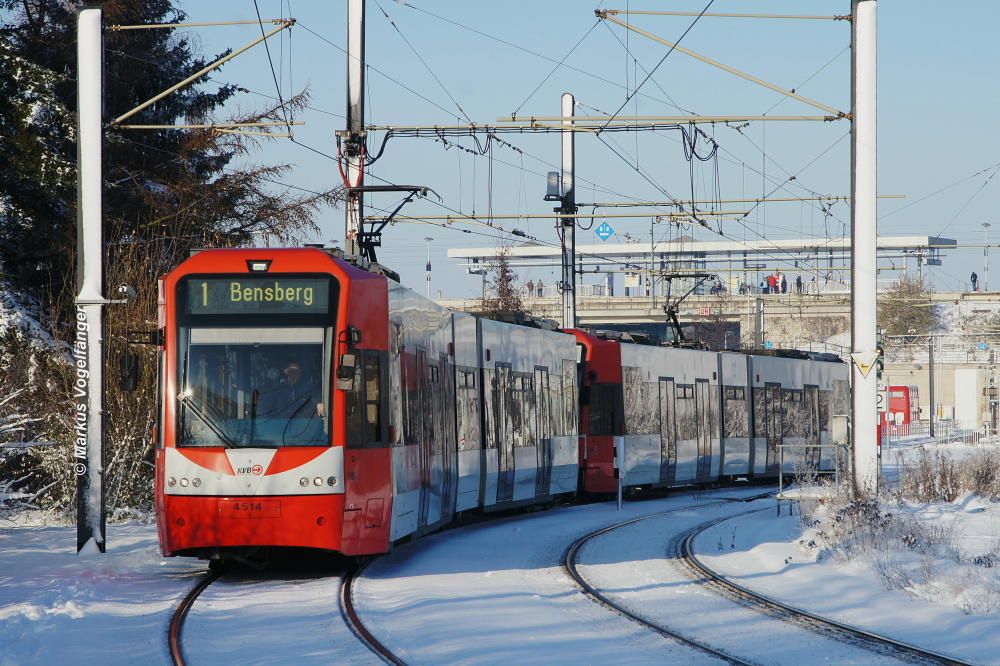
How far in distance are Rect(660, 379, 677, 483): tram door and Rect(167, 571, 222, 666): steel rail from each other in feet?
46.2

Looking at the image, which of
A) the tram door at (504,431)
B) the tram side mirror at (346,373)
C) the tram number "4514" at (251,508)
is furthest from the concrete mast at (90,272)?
the tram door at (504,431)

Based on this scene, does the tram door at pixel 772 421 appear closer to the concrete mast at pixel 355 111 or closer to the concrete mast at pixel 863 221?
the concrete mast at pixel 863 221

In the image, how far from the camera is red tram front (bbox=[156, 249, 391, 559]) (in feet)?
41.1

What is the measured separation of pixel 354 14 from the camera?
21672 mm

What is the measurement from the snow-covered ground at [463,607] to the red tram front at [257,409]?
626 millimetres

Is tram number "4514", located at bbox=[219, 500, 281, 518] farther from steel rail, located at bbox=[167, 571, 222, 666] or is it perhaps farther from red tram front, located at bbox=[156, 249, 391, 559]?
steel rail, located at bbox=[167, 571, 222, 666]

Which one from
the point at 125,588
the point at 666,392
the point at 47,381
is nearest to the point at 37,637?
the point at 125,588

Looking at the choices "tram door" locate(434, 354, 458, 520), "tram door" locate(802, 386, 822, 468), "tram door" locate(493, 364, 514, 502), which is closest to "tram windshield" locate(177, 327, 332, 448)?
"tram door" locate(434, 354, 458, 520)

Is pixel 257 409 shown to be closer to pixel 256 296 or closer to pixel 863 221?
pixel 256 296

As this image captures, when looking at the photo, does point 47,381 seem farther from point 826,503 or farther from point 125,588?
point 826,503

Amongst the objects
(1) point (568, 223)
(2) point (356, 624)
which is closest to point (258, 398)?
(2) point (356, 624)

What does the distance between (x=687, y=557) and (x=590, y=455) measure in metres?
9.38

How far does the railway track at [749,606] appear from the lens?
947 cm

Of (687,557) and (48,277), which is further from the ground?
(48,277)
